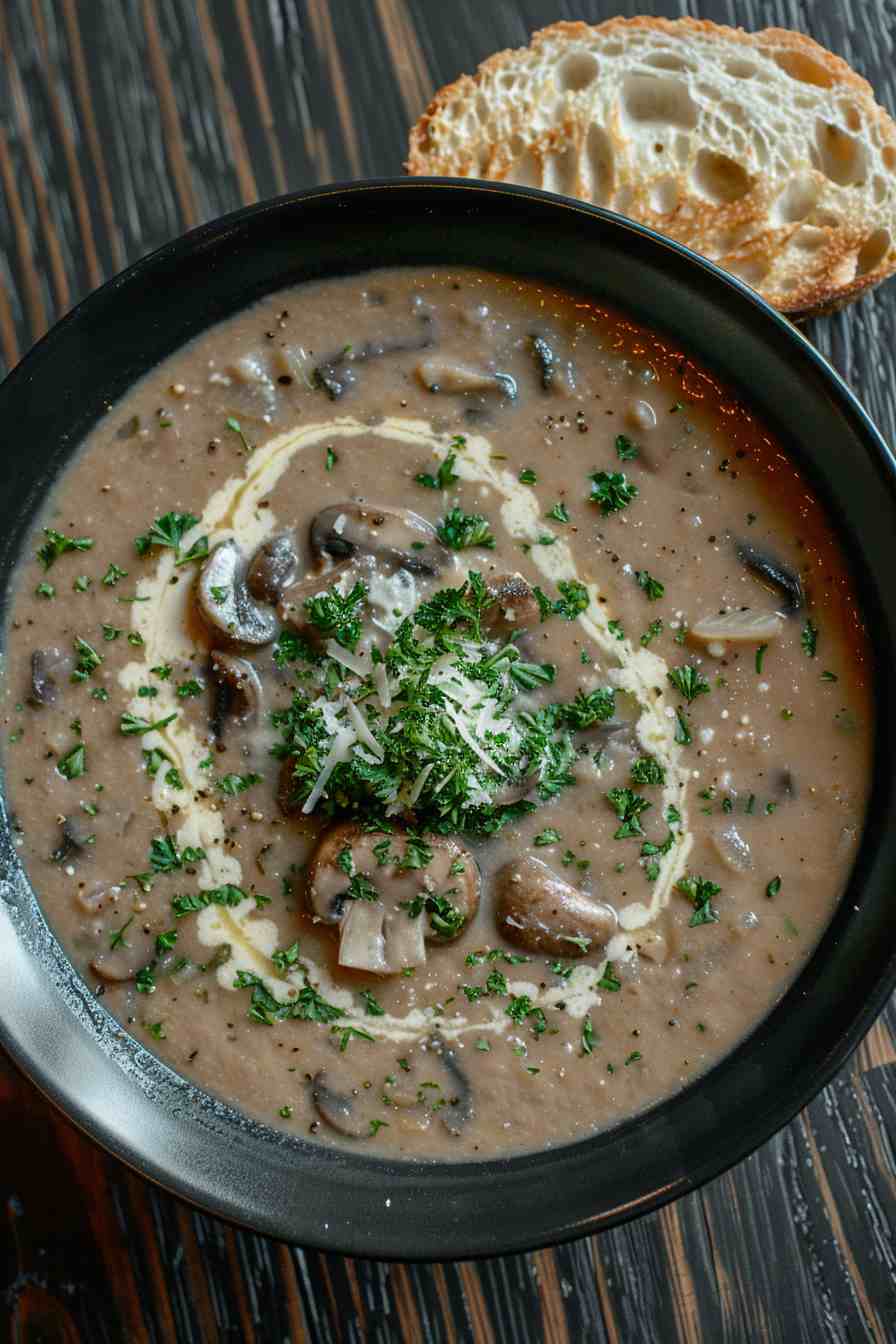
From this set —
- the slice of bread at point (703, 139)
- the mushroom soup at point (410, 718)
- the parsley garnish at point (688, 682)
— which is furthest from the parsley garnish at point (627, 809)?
the slice of bread at point (703, 139)

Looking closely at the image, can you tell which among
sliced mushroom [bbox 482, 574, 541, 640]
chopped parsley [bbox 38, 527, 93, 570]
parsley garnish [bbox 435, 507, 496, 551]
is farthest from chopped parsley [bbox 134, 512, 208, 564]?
sliced mushroom [bbox 482, 574, 541, 640]

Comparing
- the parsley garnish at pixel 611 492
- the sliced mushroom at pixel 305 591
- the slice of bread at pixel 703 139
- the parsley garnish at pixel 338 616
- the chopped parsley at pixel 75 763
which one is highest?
the slice of bread at pixel 703 139

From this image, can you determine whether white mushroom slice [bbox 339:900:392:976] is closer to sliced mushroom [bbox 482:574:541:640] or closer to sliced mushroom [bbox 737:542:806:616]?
sliced mushroom [bbox 482:574:541:640]

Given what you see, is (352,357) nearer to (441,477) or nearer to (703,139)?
(441,477)

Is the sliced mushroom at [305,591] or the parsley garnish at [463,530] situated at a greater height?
the parsley garnish at [463,530]

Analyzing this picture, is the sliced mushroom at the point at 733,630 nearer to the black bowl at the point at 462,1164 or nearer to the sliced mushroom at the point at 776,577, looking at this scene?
the sliced mushroom at the point at 776,577

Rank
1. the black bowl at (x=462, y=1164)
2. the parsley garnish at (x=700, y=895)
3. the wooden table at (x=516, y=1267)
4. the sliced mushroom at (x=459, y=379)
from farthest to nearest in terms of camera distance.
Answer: the wooden table at (x=516, y=1267) < the sliced mushroom at (x=459, y=379) < the parsley garnish at (x=700, y=895) < the black bowl at (x=462, y=1164)

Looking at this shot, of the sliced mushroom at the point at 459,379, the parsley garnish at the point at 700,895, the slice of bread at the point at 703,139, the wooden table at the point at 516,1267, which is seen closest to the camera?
the parsley garnish at the point at 700,895

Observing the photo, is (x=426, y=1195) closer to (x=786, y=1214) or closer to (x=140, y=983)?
(x=140, y=983)
